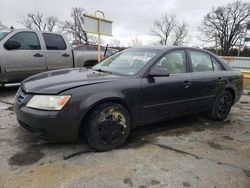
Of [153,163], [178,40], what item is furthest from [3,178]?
[178,40]

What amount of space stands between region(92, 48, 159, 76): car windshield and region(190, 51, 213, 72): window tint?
31.7 inches

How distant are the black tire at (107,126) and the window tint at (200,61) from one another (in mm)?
1722

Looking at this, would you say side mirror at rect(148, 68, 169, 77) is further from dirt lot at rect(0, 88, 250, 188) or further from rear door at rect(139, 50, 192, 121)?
dirt lot at rect(0, 88, 250, 188)

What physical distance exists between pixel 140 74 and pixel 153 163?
4.17 ft

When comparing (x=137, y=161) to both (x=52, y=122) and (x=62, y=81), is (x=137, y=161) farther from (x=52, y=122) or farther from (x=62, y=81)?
(x=62, y=81)

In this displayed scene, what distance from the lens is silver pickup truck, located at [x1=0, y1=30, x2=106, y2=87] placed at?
6.16m

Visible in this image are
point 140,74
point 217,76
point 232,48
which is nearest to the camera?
point 140,74

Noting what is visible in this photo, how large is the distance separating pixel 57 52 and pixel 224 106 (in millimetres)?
4593

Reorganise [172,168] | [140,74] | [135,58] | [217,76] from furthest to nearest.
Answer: [217,76], [135,58], [140,74], [172,168]

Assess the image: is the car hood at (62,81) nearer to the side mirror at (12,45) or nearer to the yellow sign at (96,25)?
the side mirror at (12,45)

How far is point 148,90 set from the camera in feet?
12.0

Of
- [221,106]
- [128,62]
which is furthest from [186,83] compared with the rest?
[221,106]

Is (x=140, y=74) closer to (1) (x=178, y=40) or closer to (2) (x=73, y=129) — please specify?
(2) (x=73, y=129)

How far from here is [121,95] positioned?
338cm
